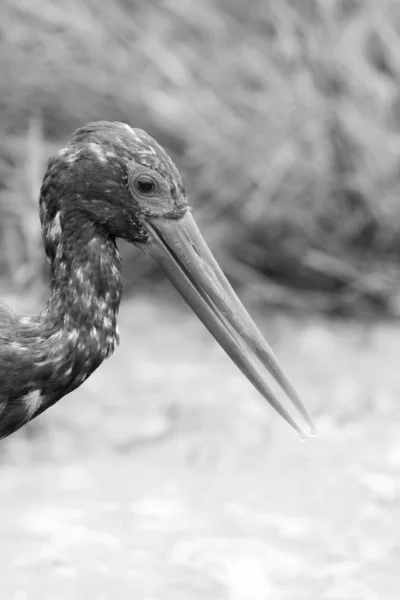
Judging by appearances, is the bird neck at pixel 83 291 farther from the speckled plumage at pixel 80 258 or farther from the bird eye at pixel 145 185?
the bird eye at pixel 145 185

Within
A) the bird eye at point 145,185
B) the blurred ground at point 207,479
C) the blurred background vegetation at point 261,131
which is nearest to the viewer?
the bird eye at point 145,185

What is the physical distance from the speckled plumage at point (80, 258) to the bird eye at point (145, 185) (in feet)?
0.09

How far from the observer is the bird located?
263 cm

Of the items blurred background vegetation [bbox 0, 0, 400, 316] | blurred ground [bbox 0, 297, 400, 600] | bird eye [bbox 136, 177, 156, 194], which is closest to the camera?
bird eye [bbox 136, 177, 156, 194]

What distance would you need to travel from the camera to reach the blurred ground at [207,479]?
123 inches

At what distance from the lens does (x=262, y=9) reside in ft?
18.8

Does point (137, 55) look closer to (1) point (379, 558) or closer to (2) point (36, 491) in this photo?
(2) point (36, 491)

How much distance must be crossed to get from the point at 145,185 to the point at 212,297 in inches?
12.6

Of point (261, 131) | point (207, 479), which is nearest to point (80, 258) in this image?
point (207, 479)

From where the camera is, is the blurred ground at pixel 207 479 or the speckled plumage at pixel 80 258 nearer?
the speckled plumage at pixel 80 258

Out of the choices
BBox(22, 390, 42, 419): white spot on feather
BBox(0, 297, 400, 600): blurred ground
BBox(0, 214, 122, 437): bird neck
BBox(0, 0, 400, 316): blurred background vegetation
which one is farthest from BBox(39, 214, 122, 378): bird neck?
BBox(0, 0, 400, 316): blurred background vegetation

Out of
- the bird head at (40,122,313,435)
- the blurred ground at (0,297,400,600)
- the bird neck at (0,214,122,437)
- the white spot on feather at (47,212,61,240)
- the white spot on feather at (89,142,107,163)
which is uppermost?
the white spot on feather at (89,142,107,163)

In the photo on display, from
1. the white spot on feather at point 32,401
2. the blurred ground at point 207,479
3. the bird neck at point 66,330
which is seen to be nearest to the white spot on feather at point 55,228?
the bird neck at point 66,330

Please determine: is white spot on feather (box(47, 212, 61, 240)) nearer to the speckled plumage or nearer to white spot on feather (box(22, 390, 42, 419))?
the speckled plumage
